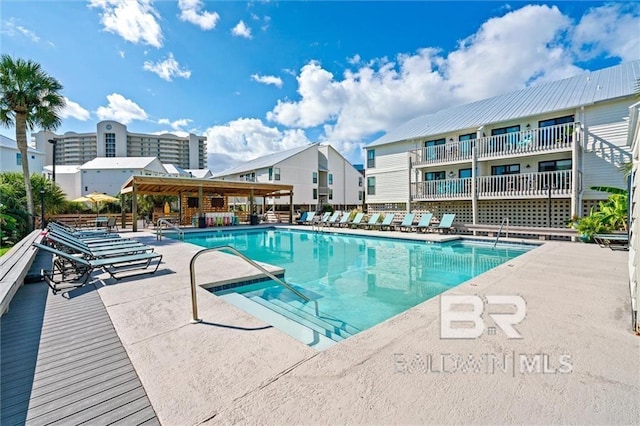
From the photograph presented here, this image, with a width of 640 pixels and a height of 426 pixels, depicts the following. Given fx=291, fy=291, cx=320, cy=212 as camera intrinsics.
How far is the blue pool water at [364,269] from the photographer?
19.4 ft

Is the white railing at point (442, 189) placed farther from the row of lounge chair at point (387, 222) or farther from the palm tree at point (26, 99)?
the palm tree at point (26, 99)

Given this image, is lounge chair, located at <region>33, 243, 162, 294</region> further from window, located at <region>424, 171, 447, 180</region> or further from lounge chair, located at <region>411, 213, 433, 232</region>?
window, located at <region>424, 171, 447, 180</region>

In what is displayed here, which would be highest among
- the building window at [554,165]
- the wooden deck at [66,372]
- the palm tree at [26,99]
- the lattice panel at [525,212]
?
the palm tree at [26,99]

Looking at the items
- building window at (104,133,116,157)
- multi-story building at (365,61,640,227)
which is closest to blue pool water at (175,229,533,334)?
multi-story building at (365,61,640,227)

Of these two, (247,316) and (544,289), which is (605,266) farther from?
(247,316)

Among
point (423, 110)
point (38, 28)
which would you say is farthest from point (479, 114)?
point (38, 28)

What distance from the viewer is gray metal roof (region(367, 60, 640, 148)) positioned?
13373 millimetres

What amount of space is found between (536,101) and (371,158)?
10310mm

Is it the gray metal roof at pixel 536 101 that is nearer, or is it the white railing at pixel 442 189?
the gray metal roof at pixel 536 101

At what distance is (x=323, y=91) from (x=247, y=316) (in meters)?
18.1

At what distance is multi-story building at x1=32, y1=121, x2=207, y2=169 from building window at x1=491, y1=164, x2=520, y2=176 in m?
81.7

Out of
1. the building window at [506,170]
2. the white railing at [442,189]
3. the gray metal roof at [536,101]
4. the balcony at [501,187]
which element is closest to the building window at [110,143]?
the gray metal roof at [536,101]

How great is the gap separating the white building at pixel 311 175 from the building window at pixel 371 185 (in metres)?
10.4

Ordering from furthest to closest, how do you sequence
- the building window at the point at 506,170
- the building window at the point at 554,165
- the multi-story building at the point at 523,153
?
1. the building window at the point at 506,170
2. the building window at the point at 554,165
3. the multi-story building at the point at 523,153
